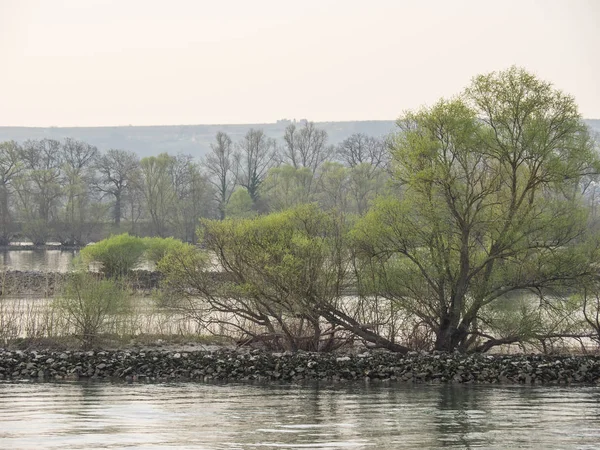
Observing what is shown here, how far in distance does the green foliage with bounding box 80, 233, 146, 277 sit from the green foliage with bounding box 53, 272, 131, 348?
25792 mm

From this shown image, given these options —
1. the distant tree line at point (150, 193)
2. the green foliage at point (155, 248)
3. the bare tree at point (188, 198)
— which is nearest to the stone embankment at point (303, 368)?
the green foliage at point (155, 248)

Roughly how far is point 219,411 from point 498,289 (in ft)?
42.9

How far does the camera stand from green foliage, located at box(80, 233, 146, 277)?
62281mm

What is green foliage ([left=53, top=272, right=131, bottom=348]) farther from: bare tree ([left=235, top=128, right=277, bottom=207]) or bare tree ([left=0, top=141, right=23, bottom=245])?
bare tree ([left=235, top=128, right=277, bottom=207])

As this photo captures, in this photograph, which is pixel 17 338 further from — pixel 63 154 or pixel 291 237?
pixel 63 154

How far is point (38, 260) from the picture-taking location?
85562 mm

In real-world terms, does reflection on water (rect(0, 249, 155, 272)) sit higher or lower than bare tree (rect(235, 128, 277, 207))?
lower

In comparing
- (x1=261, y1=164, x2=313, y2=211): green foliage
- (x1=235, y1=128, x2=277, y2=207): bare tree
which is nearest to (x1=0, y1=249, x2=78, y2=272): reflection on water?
(x1=261, y1=164, x2=313, y2=211): green foliage

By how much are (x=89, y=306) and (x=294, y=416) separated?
13.9 meters

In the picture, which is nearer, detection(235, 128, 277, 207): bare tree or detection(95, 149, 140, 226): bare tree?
detection(95, 149, 140, 226): bare tree

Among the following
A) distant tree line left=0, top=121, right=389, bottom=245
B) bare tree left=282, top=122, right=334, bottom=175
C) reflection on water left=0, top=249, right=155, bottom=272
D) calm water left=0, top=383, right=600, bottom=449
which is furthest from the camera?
bare tree left=282, top=122, right=334, bottom=175

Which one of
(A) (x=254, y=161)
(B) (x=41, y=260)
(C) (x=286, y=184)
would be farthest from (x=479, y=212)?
(A) (x=254, y=161)

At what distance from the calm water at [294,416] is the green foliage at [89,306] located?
6761 millimetres

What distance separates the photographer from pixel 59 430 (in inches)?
786
